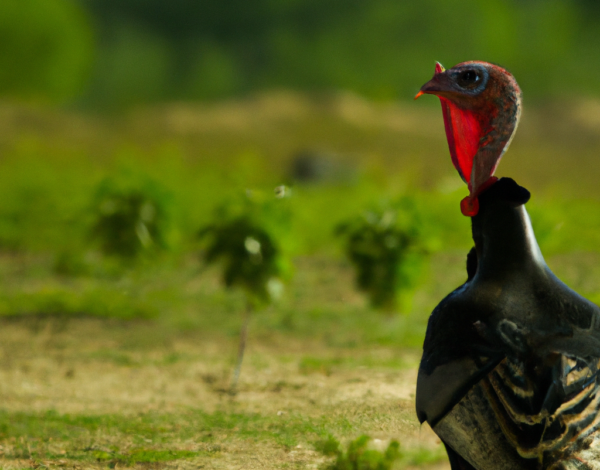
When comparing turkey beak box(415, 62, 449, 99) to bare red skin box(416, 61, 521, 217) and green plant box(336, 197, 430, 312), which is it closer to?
bare red skin box(416, 61, 521, 217)

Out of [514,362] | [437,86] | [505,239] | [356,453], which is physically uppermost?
[437,86]

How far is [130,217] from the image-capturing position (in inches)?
287

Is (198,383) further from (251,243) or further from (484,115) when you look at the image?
(484,115)

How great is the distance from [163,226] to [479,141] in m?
5.54

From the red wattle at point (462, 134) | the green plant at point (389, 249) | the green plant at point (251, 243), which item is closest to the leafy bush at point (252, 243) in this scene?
the green plant at point (251, 243)

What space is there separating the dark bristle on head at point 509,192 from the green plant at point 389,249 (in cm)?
382

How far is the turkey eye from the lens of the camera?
2.29 m

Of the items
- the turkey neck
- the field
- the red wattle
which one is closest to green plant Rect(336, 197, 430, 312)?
the field

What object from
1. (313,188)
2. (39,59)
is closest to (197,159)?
(313,188)

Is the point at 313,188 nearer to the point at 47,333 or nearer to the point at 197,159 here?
the point at 197,159

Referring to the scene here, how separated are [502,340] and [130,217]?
18.5 feet

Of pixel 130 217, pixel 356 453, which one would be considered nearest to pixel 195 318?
pixel 130 217

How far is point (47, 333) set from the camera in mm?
7531

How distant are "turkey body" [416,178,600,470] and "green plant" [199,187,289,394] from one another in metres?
3.11
